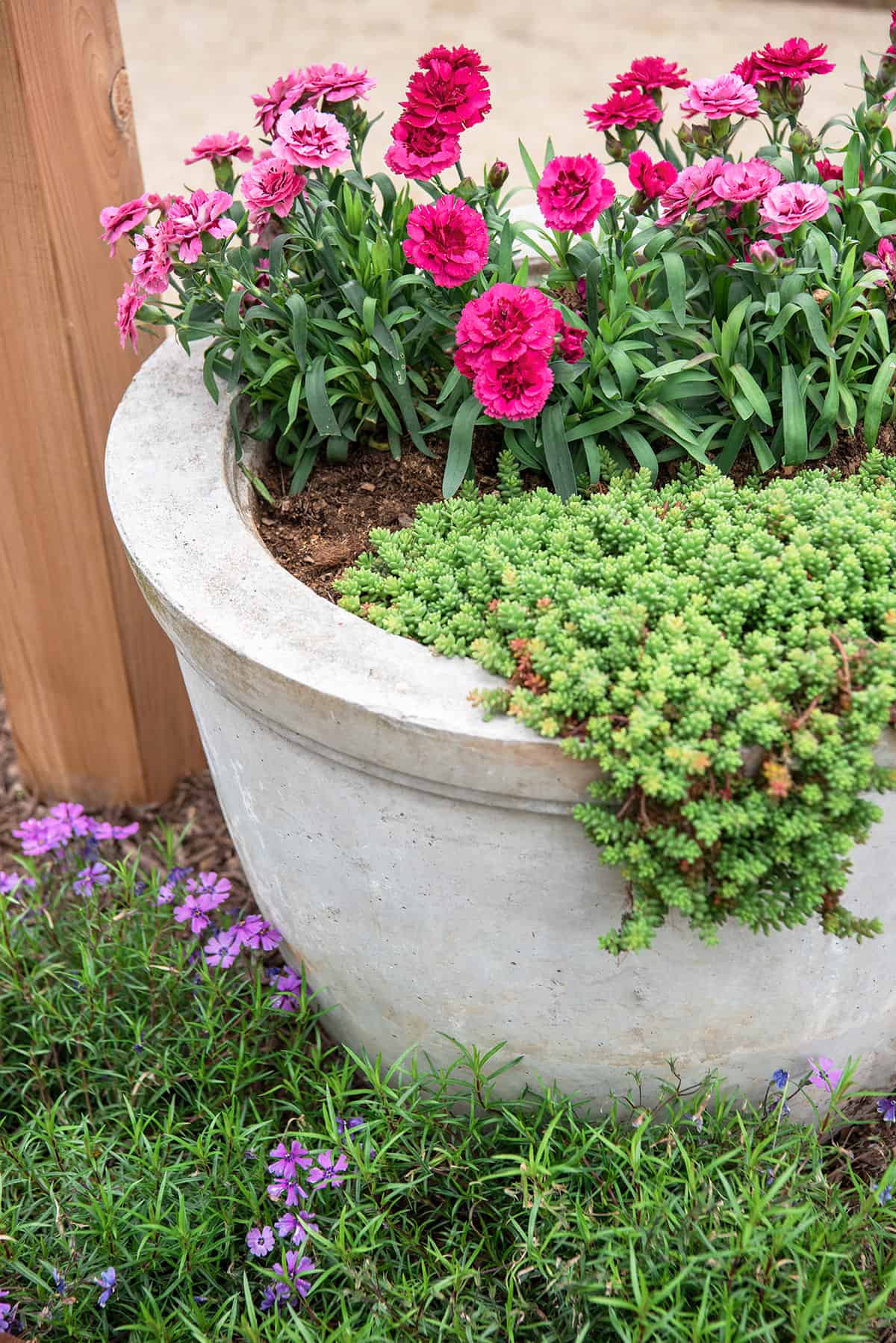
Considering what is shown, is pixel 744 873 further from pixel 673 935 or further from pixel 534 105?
pixel 534 105

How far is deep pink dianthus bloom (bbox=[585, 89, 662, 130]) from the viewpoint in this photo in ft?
6.33

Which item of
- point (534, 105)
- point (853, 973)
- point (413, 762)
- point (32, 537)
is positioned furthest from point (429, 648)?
point (534, 105)

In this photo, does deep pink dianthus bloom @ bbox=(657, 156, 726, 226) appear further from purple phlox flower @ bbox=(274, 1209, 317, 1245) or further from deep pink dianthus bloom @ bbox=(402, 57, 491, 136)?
purple phlox flower @ bbox=(274, 1209, 317, 1245)

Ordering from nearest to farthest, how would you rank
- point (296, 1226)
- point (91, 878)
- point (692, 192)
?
1. point (296, 1226)
2. point (692, 192)
3. point (91, 878)

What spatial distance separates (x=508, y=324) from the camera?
1746mm

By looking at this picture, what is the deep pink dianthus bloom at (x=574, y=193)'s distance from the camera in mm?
1763

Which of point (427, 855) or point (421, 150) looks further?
point (421, 150)

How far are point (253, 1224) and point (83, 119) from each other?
194 cm

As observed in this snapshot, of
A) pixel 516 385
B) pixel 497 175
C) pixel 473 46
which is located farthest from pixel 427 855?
pixel 473 46

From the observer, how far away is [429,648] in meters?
1.61

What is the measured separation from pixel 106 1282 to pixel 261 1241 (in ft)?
0.72

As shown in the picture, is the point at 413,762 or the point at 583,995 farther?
the point at 583,995

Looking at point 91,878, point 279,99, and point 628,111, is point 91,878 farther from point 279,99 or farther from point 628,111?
point 628,111

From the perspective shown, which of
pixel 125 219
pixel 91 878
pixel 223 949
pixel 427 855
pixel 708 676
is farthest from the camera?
pixel 91 878
